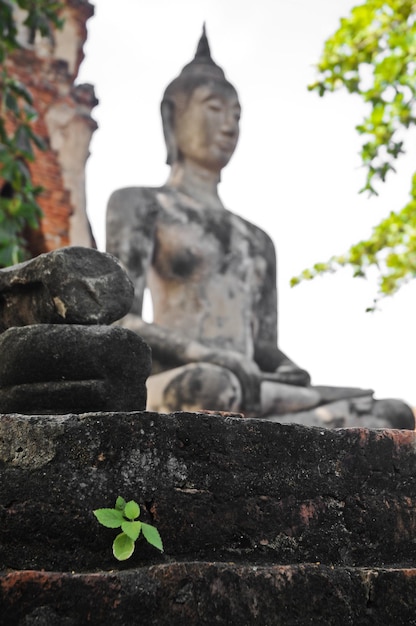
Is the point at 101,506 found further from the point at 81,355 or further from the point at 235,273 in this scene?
the point at 235,273

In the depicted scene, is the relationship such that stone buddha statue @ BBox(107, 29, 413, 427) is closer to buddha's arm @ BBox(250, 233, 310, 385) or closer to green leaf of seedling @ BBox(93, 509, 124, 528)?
buddha's arm @ BBox(250, 233, 310, 385)

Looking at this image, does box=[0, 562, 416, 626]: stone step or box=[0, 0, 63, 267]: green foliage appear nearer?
box=[0, 562, 416, 626]: stone step

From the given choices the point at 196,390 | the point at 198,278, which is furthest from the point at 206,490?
the point at 198,278

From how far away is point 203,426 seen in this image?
1.64 m

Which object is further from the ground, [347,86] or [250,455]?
[347,86]

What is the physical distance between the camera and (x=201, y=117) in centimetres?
571

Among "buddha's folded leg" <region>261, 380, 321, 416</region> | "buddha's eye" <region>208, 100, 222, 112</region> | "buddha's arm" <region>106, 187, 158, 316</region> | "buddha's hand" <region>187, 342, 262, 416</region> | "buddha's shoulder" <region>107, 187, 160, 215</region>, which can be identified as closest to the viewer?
"buddha's hand" <region>187, 342, 262, 416</region>

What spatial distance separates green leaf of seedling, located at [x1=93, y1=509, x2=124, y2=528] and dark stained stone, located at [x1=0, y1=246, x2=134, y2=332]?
1.83 feet

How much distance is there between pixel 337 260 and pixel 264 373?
197 cm

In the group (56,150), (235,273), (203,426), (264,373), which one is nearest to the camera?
(203,426)

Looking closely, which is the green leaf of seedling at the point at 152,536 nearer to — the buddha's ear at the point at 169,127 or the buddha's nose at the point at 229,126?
the buddha's nose at the point at 229,126

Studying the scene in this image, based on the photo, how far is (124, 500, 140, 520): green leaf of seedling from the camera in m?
1.48

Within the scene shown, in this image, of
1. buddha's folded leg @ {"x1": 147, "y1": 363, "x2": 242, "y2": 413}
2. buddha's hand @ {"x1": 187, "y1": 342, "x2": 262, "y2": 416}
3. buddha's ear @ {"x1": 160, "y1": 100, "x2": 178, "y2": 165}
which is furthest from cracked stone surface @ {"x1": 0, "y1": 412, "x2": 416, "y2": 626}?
buddha's ear @ {"x1": 160, "y1": 100, "x2": 178, "y2": 165}

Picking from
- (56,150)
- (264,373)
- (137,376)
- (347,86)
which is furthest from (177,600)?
(56,150)
